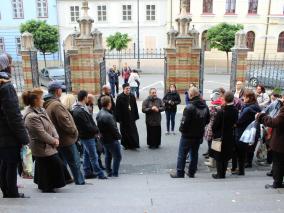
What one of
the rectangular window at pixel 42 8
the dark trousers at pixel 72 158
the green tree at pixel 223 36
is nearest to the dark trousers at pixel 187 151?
the dark trousers at pixel 72 158

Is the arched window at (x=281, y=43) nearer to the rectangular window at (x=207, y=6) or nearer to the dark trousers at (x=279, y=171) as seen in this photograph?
the rectangular window at (x=207, y=6)

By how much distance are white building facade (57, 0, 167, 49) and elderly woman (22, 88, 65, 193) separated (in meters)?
30.2

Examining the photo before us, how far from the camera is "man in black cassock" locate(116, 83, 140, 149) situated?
26.9 ft

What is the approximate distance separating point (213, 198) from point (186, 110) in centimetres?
195

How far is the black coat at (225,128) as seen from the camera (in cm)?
568

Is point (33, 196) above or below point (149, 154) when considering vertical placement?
above

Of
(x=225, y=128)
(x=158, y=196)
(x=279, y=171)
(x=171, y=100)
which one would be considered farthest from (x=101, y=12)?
(x=158, y=196)

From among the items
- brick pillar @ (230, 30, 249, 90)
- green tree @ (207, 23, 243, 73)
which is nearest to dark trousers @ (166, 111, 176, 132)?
brick pillar @ (230, 30, 249, 90)

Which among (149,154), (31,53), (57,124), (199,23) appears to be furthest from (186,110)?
(199,23)

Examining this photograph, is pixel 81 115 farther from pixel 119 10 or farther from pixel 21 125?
pixel 119 10

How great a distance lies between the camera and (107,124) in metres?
5.94

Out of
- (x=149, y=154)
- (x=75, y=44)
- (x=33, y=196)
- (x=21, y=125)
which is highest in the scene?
(x=75, y=44)

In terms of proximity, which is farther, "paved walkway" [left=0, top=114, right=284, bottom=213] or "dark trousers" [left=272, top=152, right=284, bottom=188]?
"dark trousers" [left=272, top=152, right=284, bottom=188]

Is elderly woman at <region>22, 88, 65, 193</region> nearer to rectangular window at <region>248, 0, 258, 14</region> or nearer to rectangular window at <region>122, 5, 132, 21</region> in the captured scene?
rectangular window at <region>122, 5, 132, 21</region>
